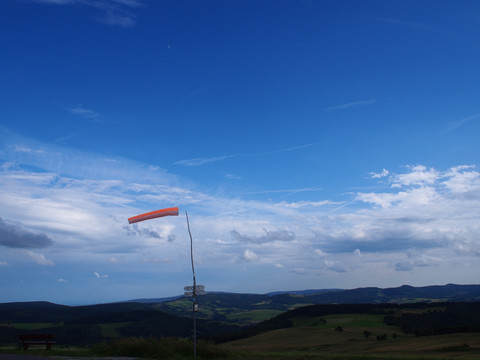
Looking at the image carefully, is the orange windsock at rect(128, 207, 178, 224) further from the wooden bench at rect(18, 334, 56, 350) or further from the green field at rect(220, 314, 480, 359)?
the green field at rect(220, 314, 480, 359)

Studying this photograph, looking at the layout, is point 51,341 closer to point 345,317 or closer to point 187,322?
point 345,317

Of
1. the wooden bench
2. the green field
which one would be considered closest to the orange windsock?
the wooden bench

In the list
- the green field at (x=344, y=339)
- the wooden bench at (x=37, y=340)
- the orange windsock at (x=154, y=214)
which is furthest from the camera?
the green field at (x=344, y=339)

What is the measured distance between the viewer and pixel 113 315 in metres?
194

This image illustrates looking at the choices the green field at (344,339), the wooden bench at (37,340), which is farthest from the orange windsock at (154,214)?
the green field at (344,339)

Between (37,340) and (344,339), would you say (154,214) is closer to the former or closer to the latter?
(37,340)

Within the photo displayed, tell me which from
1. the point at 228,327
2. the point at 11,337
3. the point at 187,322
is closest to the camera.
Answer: the point at 11,337

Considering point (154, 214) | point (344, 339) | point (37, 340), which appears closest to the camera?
point (154, 214)

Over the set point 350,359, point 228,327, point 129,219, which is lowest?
point 228,327

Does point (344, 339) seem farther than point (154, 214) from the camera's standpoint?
Yes

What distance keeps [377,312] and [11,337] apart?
106725 mm

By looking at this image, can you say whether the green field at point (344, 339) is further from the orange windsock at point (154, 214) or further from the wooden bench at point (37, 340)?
the orange windsock at point (154, 214)

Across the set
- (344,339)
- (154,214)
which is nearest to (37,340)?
(154,214)

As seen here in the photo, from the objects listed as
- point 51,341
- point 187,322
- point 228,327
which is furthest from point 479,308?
point 51,341
